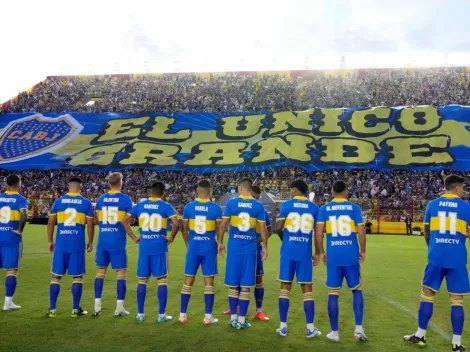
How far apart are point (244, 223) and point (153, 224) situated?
1492mm

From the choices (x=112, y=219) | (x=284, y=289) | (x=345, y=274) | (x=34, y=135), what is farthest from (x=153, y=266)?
(x=34, y=135)

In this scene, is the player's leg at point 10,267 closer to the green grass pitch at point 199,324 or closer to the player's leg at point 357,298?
the green grass pitch at point 199,324

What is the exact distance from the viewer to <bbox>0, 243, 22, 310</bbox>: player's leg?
8.72 meters

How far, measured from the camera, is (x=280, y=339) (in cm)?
719

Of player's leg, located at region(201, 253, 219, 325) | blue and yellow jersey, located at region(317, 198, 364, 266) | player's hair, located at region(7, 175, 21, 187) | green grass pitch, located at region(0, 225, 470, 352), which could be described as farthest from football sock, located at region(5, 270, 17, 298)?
blue and yellow jersey, located at region(317, 198, 364, 266)

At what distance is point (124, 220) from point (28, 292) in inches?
138

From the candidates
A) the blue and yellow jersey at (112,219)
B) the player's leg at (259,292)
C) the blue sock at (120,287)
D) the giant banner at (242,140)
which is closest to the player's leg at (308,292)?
the player's leg at (259,292)

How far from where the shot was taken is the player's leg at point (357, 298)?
7133mm

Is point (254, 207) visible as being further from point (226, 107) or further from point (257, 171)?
point (226, 107)

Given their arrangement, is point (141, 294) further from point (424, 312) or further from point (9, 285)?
point (424, 312)

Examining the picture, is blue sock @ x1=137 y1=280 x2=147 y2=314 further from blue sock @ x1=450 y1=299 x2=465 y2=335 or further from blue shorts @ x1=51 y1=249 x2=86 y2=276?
blue sock @ x1=450 y1=299 x2=465 y2=335

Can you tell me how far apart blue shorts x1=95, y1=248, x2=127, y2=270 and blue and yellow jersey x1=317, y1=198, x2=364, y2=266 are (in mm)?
3276

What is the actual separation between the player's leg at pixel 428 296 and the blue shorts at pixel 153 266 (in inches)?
148

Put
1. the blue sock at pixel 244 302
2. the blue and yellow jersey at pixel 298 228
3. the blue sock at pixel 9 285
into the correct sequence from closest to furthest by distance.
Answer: the blue and yellow jersey at pixel 298 228
the blue sock at pixel 244 302
the blue sock at pixel 9 285
